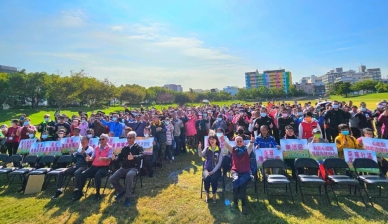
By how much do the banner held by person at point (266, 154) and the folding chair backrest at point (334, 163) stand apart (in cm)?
117

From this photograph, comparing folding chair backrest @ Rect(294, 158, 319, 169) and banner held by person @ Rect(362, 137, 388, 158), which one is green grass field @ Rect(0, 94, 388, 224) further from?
banner held by person @ Rect(362, 137, 388, 158)

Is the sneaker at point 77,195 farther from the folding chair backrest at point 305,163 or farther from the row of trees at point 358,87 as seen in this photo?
the row of trees at point 358,87

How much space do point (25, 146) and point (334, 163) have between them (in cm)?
1092

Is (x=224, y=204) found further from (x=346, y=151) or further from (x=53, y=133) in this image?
(x=53, y=133)

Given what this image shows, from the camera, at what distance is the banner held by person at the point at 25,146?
843 cm

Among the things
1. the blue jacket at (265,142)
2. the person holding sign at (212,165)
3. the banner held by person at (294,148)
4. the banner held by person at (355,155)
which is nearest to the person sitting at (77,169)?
the person holding sign at (212,165)

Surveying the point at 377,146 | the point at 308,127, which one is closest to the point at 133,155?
the point at 308,127

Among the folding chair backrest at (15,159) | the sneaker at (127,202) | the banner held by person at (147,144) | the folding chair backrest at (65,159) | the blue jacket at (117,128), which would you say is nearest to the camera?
the sneaker at (127,202)

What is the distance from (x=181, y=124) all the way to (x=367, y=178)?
728cm

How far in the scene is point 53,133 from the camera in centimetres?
921

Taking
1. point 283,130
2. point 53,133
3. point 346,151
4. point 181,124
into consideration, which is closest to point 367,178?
point 346,151

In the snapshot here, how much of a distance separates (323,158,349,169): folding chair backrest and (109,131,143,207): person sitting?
17.5ft

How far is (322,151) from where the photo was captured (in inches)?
257

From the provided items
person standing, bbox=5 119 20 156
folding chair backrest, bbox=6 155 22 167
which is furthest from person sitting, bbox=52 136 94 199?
person standing, bbox=5 119 20 156
